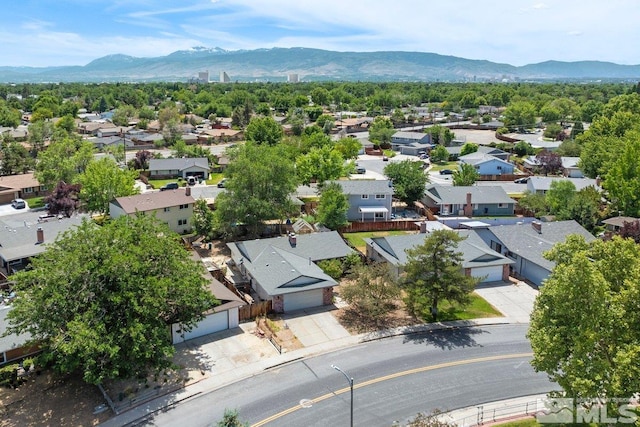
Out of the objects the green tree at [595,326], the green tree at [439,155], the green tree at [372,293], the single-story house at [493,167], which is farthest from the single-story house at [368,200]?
the green tree at [439,155]

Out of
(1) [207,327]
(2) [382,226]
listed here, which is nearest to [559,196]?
(2) [382,226]

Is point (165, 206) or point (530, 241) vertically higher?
point (165, 206)

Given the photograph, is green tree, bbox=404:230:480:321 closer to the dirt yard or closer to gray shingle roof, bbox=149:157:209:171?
the dirt yard

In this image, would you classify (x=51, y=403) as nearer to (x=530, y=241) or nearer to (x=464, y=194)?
(x=530, y=241)

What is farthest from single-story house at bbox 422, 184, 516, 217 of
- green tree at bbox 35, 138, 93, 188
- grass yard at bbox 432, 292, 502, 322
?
green tree at bbox 35, 138, 93, 188

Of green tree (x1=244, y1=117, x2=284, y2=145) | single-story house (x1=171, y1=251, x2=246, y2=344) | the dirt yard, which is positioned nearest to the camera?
the dirt yard

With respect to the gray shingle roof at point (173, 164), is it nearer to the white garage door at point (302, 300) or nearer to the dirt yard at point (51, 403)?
the white garage door at point (302, 300)
